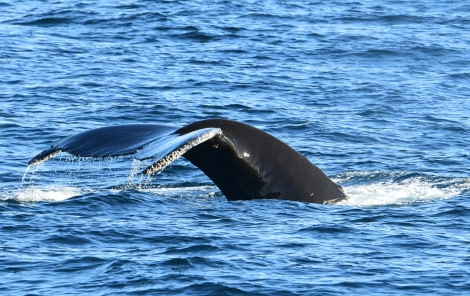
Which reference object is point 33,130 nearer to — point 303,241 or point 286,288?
point 303,241

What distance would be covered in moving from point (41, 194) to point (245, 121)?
6466mm

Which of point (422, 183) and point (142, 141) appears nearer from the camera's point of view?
point (142, 141)

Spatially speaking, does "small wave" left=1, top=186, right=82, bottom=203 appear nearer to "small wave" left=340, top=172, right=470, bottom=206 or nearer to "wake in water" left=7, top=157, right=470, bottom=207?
"wake in water" left=7, top=157, right=470, bottom=207

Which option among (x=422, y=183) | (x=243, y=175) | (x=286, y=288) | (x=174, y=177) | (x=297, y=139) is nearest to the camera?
(x=286, y=288)

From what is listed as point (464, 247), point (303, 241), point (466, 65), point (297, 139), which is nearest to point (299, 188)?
point (303, 241)

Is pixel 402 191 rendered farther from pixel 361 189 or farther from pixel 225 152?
pixel 225 152

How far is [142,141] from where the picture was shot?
33.9ft

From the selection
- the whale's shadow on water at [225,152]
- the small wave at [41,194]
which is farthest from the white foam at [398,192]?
the small wave at [41,194]

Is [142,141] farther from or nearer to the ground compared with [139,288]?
farther from the ground

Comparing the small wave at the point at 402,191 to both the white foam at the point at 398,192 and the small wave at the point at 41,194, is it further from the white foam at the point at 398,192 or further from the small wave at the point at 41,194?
the small wave at the point at 41,194

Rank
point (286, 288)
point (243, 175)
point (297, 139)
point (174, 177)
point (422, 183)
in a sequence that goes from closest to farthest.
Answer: point (286, 288), point (243, 175), point (422, 183), point (174, 177), point (297, 139)

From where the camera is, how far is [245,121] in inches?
761

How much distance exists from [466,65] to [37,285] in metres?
16.8

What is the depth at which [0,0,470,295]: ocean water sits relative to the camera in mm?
10492
